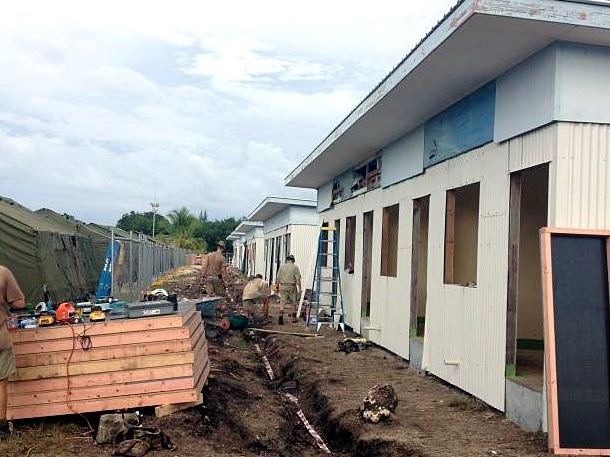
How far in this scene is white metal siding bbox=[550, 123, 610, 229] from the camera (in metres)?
6.36

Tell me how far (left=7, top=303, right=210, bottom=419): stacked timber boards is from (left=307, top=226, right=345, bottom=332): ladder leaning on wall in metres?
8.89

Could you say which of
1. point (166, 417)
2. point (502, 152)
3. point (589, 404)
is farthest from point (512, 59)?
point (166, 417)

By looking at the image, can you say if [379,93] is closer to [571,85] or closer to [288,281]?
[571,85]

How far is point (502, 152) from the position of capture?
7.61 metres

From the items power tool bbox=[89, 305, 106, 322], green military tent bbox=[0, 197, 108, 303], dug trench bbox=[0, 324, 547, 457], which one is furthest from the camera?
green military tent bbox=[0, 197, 108, 303]

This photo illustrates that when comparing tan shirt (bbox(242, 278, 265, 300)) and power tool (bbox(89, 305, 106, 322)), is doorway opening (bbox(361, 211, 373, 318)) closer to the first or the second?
tan shirt (bbox(242, 278, 265, 300))

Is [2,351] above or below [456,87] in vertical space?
below

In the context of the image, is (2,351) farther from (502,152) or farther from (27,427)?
(502,152)

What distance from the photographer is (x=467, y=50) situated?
702 cm

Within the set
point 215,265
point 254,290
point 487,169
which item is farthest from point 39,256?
point 487,169

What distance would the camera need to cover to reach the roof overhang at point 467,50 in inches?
236

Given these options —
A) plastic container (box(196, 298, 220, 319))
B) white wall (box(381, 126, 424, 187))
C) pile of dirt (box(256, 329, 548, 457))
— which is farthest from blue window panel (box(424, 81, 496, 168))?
plastic container (box(196, 298, 220, 319))

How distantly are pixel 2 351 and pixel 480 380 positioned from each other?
5095 mm

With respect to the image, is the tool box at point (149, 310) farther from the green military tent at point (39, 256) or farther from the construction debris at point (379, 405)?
the green military tent at point (39, 256)
